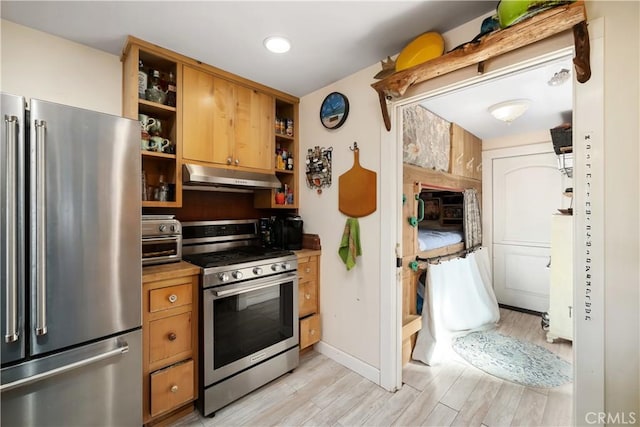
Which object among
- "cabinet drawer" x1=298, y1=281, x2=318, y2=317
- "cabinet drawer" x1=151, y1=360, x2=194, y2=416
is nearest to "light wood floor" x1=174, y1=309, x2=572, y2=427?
"cabinet drawer" x1=151, y1=360, x2=194, y2=416

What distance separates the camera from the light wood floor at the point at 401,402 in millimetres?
1687

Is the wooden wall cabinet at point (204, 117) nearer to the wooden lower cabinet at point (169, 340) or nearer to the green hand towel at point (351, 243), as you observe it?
the wooden lower cabinet at point (169, 340)

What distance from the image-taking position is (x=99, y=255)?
4.19 ft

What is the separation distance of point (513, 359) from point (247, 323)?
7.49 ft

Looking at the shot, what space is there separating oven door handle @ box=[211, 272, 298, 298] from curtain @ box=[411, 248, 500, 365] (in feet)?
4.10

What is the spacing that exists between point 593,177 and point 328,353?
2.15 meters

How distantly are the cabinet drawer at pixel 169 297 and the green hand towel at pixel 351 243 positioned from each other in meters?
1.14

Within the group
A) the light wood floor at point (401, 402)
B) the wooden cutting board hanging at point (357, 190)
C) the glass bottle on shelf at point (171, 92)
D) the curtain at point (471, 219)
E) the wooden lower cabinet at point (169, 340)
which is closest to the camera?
the wooden lower cabinet at point (169, 340)

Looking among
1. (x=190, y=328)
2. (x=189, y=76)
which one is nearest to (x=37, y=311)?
(x=190, y=328)

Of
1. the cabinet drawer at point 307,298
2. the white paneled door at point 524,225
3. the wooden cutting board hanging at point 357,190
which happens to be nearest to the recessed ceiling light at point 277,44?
the wooden cutting board hanging at point 357,190

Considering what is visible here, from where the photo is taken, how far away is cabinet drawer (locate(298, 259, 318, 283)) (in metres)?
2.32

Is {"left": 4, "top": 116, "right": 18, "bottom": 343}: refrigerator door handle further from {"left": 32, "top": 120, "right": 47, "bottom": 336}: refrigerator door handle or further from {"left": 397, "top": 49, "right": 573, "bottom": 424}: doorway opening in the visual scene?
{"left": 397, "top": 49, "right": 573, "bottom": 424}: doorway opening

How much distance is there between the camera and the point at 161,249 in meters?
1.83

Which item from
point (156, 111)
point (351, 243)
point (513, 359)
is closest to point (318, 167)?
point (351, 243)
